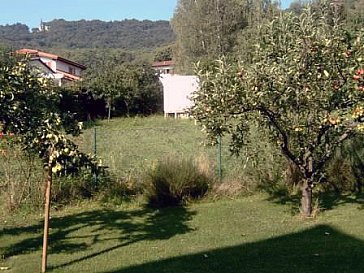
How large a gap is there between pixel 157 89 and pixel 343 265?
114ft

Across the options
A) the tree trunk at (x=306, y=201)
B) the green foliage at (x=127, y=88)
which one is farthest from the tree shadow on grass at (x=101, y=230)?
the green foliage at (x=127, y=88)

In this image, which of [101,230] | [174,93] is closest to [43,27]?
[174,93]

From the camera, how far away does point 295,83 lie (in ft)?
29.7

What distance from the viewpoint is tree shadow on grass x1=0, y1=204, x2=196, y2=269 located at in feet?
29.9

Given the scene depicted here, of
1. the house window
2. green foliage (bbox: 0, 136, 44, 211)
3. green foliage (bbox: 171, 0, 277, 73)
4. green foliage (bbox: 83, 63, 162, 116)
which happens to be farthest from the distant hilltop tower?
green foliage (bbox: 0, 136, 44, 211)

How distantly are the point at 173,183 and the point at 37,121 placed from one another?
5.50 metres

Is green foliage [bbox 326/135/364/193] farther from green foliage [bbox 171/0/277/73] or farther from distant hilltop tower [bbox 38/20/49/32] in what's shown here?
distant hilltop tower [bbox 38/20/49/32]

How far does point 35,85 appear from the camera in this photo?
761 cm

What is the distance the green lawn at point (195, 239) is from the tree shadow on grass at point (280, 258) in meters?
0.01

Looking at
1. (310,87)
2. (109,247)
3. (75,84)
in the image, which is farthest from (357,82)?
(75,84)

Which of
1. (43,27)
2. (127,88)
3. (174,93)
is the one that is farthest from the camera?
(43,27)

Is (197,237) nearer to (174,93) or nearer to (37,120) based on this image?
(37,120)

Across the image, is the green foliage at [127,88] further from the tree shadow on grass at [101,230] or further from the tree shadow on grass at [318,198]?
the tree shadow on grass at [101,230]

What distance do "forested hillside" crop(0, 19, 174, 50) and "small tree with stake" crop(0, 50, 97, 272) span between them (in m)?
132
